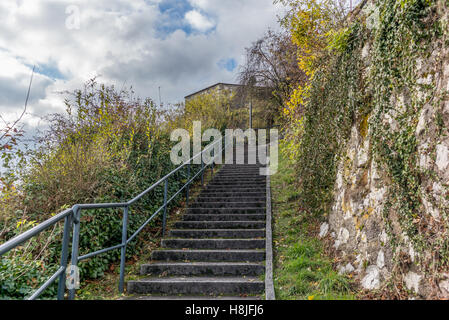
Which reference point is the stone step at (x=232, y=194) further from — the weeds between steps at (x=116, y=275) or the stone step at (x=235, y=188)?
the weeds between steps at (x=116, y=275)

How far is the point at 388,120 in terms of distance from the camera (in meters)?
3.51

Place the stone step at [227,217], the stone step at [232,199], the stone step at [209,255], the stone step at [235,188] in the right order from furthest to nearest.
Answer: the stone step at [235,188] → the stone step at [232,199] → the stone step at [227,217] → the stone step at [209,255]

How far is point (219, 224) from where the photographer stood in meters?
6.36

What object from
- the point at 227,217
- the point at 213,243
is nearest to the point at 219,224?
the point at 227,217

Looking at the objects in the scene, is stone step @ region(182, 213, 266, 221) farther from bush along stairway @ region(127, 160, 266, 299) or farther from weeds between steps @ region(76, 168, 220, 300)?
weeds between steps @ region(76, 168, 220, 300)

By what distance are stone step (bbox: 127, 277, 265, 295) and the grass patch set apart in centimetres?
35

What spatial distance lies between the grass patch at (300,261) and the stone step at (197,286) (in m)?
0.35

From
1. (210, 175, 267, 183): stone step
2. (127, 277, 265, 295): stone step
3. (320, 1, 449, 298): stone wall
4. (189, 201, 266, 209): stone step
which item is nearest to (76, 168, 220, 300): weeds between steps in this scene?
(127, 277, 265, 295): stone step

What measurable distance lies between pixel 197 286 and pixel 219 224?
223 cm

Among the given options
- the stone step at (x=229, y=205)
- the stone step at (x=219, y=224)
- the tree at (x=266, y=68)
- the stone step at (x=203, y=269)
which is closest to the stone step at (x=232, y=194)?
the stone step at (x=229, y=205)

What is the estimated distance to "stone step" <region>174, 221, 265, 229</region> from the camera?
6.23 meters

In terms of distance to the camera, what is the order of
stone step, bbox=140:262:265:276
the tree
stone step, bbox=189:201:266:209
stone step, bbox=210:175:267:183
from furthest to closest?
the tree
stone step, bbox=210:175:267:183
stone step, bbox=189:201:266:209
stone step, bbox=140:262:265:276

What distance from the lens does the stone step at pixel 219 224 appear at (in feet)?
20.4

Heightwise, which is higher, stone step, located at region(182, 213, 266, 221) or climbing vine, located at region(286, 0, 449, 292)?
climbing vine, located at region(286, 0, 449, 292)
